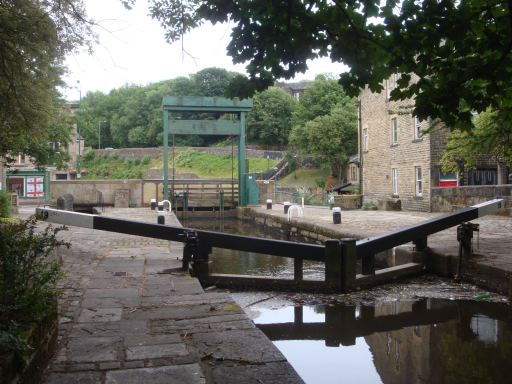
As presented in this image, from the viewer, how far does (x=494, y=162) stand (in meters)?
20.2

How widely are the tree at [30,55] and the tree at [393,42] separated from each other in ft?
10.1

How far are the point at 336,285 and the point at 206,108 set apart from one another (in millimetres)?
16319

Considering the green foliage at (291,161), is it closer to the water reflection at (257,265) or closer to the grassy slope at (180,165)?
the grassy slope at (180,165)

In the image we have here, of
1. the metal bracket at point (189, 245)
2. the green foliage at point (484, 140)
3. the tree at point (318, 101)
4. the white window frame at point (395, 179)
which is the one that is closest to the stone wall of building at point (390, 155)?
the white window frame at point (395, 179)

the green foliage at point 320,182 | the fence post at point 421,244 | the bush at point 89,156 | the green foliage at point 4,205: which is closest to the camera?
the fence post at point 421,244

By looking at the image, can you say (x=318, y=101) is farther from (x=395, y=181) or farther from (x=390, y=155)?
(x=395, y=181)

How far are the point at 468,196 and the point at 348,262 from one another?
11.0 metres

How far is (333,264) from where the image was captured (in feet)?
21.0

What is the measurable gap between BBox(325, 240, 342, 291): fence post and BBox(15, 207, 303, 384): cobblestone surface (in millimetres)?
1926

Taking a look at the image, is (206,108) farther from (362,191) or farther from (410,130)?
(362,191)

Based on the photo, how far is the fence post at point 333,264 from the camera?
249 inches

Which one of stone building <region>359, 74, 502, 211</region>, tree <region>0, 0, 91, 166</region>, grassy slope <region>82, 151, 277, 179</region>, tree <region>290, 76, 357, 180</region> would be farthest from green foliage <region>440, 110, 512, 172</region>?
grassy slope <region>82, 151, 277, 179</region>

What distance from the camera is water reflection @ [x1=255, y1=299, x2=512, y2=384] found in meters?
3.91

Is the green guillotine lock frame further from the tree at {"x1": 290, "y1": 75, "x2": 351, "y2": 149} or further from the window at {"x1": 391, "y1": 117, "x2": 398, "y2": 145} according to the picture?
the tree at {"x1": 290, "y1": 75, "x2": 351, "y2": 149}
